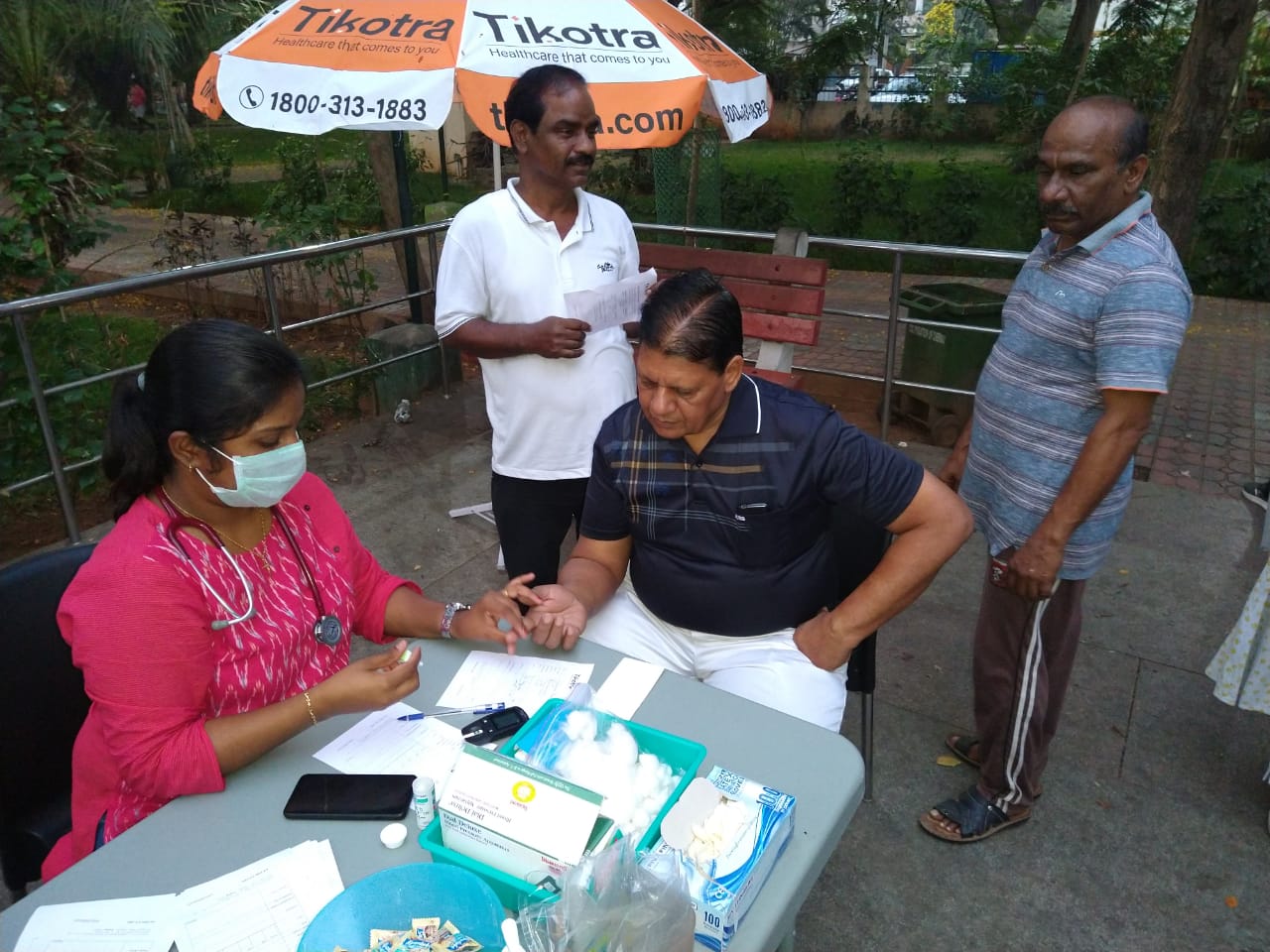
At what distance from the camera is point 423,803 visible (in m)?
1.33

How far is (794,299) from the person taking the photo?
12.8ft

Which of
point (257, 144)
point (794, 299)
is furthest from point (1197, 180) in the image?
point (257, 144)

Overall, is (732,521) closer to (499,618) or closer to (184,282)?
(499,618)

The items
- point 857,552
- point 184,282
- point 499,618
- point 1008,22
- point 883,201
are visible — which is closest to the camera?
point 499,618

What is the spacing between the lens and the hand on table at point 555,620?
5.91 ft

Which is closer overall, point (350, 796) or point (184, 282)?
point (350, 796)

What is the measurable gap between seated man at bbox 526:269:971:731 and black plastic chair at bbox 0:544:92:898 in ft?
2.98

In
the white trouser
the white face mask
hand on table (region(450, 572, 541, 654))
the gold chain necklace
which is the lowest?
the white trouser

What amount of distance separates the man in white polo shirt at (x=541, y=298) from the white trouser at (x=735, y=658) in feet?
1.79

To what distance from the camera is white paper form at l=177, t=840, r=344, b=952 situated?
1.16 metres

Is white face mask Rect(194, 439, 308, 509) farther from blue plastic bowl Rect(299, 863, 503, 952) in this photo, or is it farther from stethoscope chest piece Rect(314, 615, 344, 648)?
blue plastic bowl Rect(299, 863, 503, 952)

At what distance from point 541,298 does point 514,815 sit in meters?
1.72

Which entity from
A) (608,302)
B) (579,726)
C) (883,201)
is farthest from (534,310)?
(883,201)

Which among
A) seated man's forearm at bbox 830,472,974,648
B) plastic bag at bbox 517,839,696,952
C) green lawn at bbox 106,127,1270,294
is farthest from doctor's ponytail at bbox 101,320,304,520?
green lawn at bbox 106,127,1270,294
